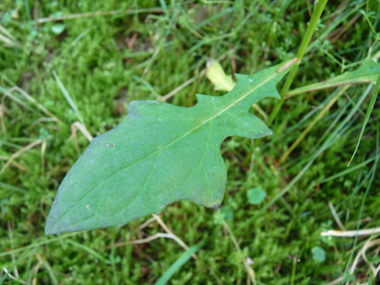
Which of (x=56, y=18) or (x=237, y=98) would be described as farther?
(x=56, y=18)

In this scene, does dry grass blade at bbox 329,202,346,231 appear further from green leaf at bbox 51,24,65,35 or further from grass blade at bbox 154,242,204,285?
green leaf at bbox 51,24,65,35

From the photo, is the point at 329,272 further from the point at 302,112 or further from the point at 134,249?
the point at 134,249

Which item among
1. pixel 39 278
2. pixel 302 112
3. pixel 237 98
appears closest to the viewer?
pixel 237 98

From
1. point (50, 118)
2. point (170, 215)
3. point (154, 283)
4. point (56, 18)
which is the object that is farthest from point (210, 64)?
point (56, 18)

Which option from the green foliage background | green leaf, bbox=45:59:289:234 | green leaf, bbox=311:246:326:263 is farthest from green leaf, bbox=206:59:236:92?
green leaf, bbox=311:246:326:263

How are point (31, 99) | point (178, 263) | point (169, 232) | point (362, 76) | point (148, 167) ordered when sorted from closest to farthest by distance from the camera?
point (148, 167) → point (362, 76) → point (178, 263) → point (169, 232) → point (31, 99)

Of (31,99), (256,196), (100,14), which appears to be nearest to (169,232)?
(256,196)

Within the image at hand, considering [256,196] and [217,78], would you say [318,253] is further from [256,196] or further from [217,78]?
[217,78]
